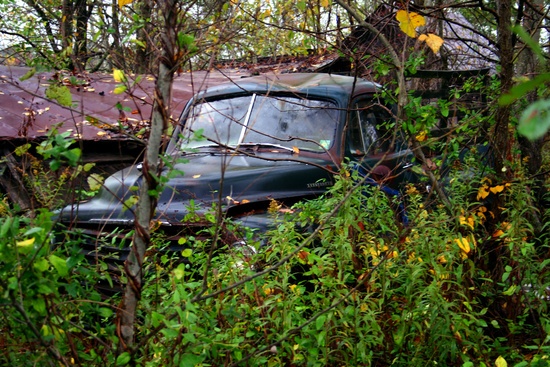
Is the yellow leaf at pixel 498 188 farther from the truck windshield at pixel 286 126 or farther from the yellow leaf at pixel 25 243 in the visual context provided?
the yellow leaf at pixel 25 243

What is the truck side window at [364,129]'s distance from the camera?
493 centimetres

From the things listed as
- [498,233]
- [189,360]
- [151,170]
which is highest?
[151,170]

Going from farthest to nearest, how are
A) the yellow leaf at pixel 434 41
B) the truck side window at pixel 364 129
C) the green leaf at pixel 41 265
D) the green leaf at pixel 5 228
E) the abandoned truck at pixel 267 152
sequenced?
the truck side window at pixel 364 129 < the abandoned truck at pixel 267 152 < the yellow leaf at pixel 434 41 < the green leaf at pixel 41 265 < the green leaf at pixel 5 228

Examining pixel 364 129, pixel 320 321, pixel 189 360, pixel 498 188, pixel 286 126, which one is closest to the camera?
pixel 189 360

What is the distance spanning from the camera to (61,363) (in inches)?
78.7

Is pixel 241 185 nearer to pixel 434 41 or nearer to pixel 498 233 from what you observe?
pixel 434 41

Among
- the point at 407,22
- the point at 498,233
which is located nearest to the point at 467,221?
the point at 498,233

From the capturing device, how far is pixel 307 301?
3.01 metres

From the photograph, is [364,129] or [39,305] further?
[364,129]

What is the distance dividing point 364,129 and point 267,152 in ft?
Result: 3.26

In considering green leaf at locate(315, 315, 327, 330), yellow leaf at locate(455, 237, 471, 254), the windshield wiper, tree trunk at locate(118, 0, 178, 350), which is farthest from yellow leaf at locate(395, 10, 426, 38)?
the windshield wiper

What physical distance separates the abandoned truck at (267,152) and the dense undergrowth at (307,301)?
0.86 m

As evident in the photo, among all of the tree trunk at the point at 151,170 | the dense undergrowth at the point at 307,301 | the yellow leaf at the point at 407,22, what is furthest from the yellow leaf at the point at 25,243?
the yellow leaf at the point at 407,22

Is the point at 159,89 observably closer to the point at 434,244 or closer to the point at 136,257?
the point at 136,257
